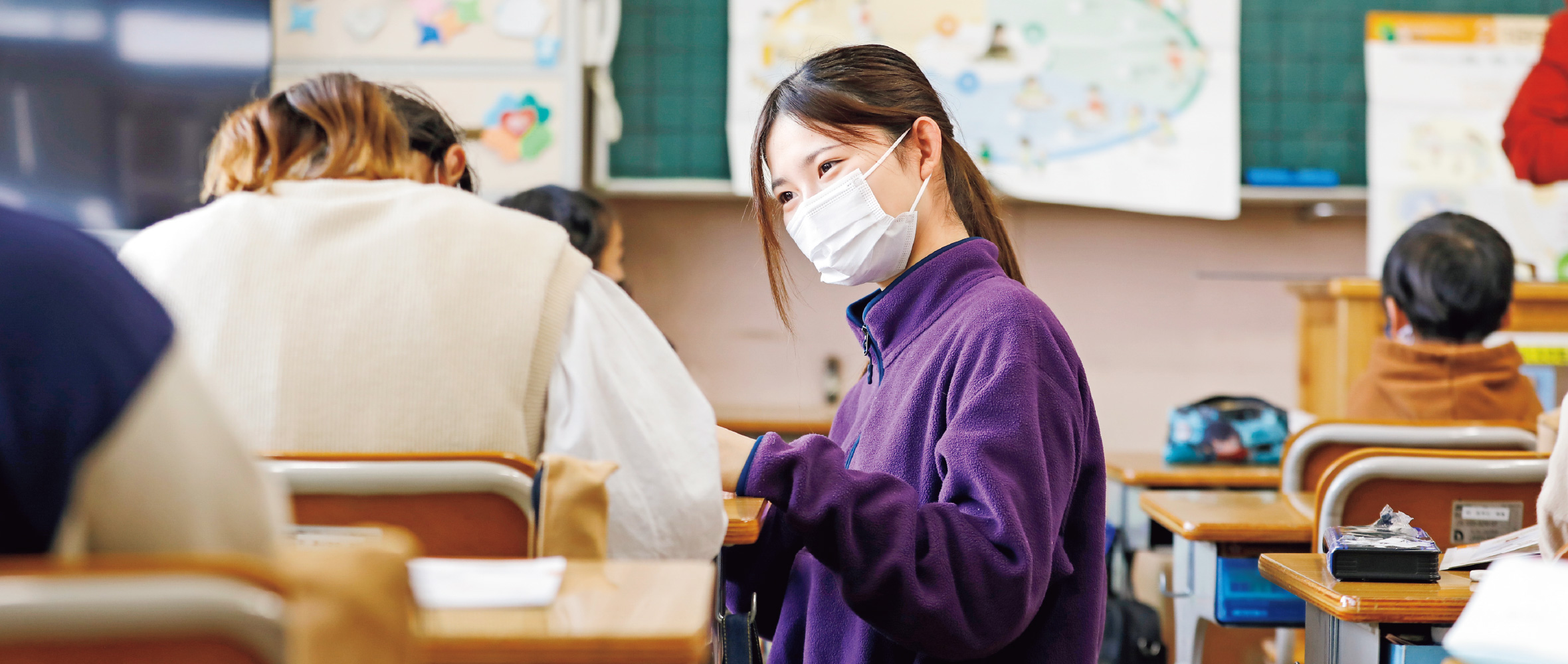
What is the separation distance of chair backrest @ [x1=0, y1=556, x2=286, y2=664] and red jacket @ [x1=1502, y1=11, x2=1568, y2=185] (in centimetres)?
429

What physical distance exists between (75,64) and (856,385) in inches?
113

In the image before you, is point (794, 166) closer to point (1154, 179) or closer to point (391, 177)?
point (391, 177)

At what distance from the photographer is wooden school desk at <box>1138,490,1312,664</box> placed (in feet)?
5.48

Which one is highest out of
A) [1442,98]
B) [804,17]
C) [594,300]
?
[804,17]

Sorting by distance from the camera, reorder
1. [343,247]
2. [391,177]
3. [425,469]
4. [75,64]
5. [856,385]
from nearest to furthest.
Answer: [425,469] < [343,247] < [391,177] < [856,385] < [75,64]

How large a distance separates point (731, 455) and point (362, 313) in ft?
1.16

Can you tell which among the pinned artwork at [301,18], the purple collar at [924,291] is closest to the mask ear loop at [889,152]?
the purple collar at [924,291]

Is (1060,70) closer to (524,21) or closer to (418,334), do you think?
(524,21)

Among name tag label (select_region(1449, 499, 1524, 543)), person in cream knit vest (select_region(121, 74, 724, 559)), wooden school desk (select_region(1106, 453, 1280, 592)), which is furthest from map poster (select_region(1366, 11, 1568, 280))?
person in cream knit vest (select_region(121, 74, 724, 559))

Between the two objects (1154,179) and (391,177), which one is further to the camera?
(1154,179)

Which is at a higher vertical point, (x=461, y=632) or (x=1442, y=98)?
(x=1442, y=98)

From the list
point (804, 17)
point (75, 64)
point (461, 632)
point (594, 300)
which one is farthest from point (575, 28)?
point (461, 632)

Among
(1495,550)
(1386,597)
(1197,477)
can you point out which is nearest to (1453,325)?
(1197,477)

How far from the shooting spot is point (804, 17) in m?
3.78
